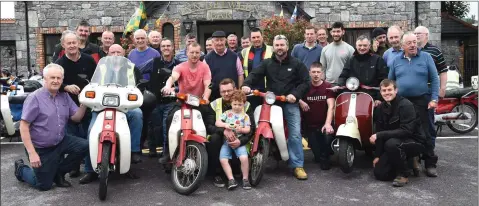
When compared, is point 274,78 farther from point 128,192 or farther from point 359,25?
point 359,25

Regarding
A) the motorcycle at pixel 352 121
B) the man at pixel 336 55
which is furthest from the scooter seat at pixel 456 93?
the motorcycle at pixel 352 121

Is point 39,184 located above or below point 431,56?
below

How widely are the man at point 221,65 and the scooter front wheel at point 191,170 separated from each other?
1109mm

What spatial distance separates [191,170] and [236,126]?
657 mm

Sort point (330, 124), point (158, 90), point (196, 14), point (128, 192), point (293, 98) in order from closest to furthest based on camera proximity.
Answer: point (128, 192) < point (293, 98) < point (330, 124) < point (158, 90) < point (196, 14)

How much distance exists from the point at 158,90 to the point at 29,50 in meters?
8.76

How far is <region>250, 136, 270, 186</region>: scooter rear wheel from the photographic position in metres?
4.24

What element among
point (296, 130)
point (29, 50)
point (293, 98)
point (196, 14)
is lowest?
point (296, 130)

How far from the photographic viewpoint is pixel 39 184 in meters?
4.26

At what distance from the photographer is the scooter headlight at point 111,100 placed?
4.11 metres

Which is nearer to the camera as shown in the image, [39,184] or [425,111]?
[39,184]

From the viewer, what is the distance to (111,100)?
4121 mm

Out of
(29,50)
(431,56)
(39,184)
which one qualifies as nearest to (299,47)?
(431,56)

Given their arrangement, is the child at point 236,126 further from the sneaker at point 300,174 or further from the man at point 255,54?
the man at point 255,54
